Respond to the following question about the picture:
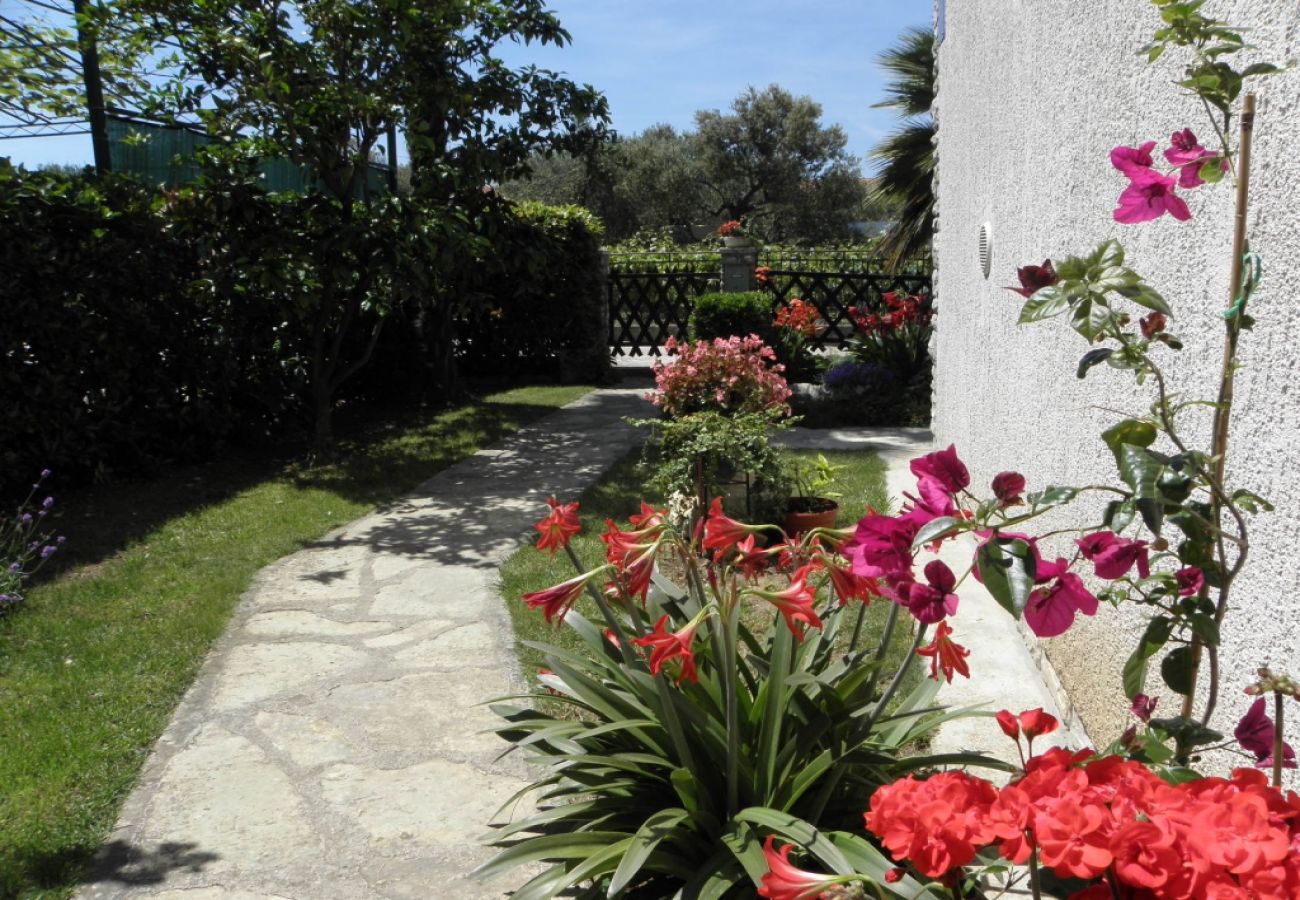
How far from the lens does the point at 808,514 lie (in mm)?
5367

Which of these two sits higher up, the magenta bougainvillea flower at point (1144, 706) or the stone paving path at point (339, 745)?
the magenta bougainvillea flower at point (1144, 706)

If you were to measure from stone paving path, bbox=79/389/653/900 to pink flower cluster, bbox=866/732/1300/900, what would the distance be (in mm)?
1645

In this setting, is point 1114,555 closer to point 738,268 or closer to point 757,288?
point 738,268

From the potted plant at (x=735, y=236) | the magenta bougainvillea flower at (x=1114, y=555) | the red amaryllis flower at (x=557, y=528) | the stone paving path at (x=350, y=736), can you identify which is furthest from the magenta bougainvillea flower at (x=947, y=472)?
the potted plant at (x=735, y=236)

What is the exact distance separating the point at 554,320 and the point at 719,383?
260 inches

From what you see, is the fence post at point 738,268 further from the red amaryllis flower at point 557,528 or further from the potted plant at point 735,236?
the red amaryllis flower at point 557,528

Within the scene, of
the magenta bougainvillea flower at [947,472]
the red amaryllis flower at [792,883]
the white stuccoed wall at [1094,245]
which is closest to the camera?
the red amaryllis flower at [792,883]

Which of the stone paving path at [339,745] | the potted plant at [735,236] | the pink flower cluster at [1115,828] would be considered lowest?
the stone paving path at [339,745]

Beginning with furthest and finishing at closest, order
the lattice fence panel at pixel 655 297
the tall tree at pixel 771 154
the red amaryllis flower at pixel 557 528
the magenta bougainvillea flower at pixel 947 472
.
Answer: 1. the tall tree at pixel 771 154
2. the lattice fence panel at pixel 655 297
3. the red amaryllis flower at pixel 557 528
4. the magenta bougainvillea flower at pixel 947 472

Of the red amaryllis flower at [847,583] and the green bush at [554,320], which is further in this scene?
the green bush at [554,320]

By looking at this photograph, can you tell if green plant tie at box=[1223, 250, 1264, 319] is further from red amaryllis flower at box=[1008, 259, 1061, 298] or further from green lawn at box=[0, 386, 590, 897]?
green lawn at box=[0, 386, 590, 897]

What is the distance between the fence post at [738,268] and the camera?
40.4 ft

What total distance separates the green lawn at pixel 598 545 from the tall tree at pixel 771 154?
74.1 ft

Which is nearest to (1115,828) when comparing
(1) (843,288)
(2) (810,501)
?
(2) (810,501)
